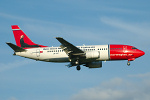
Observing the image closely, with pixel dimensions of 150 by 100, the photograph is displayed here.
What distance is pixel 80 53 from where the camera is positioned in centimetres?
6719

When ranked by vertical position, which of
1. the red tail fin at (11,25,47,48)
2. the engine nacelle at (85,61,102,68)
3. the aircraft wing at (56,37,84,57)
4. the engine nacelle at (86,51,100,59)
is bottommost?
the engine nacelle at (85,61,102,68)

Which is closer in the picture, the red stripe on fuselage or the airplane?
the airplane

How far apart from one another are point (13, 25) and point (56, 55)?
48.1 ft

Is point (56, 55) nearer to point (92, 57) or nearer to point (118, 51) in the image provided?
point (92, 57)

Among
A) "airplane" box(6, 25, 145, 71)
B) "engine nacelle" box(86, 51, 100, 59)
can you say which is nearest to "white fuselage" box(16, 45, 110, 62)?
"airplane" box(6, 25, 145, 71)

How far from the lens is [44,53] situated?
70.2 m

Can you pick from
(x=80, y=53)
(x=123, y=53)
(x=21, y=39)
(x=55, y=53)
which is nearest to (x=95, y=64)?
(x=80, y=53)

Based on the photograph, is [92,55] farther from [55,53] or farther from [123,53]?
[55,53]

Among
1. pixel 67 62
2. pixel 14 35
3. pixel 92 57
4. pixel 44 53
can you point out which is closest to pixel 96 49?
pixel 92 57

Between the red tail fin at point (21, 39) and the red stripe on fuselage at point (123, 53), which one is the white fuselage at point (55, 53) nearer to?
the red stripe on fuselage at point (123, 53)

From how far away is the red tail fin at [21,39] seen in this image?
73.4m

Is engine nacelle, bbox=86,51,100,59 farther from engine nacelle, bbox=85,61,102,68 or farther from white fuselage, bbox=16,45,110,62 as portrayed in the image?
engine nacelle, bbox=85,61,102,68

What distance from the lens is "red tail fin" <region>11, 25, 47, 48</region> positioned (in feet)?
241

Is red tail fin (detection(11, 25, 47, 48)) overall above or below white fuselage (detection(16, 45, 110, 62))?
above
